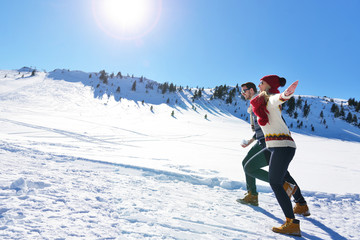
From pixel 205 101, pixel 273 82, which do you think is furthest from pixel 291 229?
pixel 205 101

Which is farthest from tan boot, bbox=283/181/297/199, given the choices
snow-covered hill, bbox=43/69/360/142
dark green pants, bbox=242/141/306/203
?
snow-covered hill, bbox=43/69/360/142

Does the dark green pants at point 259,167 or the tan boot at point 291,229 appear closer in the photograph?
the tan boot at point 291,229

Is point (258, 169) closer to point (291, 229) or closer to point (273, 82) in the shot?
point (291, 229)

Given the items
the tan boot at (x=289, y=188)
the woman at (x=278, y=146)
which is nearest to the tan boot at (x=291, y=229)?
the woman at (x=278, y=146)

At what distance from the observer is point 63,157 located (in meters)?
4.60

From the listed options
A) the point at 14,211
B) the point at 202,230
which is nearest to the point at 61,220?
the point at 14,211

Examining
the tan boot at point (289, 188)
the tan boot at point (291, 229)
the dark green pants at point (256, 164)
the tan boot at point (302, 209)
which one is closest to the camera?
the tan boot at point (291, 229)

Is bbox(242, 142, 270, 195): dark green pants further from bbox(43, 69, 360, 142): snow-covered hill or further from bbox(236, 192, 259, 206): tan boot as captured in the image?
bbox(43, 69, 360, 142): snow-covered hill

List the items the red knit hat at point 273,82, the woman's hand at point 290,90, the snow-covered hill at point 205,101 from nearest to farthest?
1. the woman's hand at point 290,90
2. the red knit hat at point 273,82
3. the snow-covered hill at point 205,101

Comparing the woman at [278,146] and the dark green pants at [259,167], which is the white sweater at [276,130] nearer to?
the woman at [278,146]

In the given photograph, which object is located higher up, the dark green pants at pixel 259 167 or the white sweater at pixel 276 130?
the white sweater at pixel 276 130

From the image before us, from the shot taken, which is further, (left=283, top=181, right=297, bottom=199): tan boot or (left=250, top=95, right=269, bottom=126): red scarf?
(left=283, top=181, right=297, bottom=199): tan boot

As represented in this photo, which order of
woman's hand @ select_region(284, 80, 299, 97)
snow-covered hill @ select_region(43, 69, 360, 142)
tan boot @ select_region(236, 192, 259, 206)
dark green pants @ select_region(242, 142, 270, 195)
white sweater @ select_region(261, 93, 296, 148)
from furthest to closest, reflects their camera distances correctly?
snow-covered hill @ select_region(43, 69, 360, 142) < tan boot @ select_region(236, 192, 259, 206) < dark green pants @ select_region(242, 142, 270, 195) < white sweater @ select_region(261, 93, 296, 148) < woman's hand @ select_region(284, 80, 299, 97)

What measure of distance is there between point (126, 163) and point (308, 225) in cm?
353
